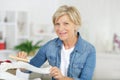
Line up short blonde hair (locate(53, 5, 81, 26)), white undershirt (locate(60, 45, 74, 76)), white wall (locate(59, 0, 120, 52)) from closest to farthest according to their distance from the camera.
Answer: short blonde hair (locate(53, 5, 81, 26))
white undershirt (locate(60, 45, 74, 76))
white wall (locate(59, 0, 120, 52))

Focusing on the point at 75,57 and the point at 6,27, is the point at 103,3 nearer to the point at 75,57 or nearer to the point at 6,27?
the point at 6,27

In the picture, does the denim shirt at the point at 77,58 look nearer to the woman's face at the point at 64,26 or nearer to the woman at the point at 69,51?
the woman at the point at 69,51

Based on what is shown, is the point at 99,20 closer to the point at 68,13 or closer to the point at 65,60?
the point at 65,60

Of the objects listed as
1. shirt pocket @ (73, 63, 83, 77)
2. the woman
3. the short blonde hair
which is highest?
the short blonde hair

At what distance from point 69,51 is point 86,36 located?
2716mm

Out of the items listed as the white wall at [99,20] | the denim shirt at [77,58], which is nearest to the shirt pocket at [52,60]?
the denim shirt at [77,58]

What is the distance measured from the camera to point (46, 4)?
4.06 metres

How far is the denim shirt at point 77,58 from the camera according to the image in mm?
1327

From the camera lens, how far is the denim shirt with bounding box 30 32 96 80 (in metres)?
1.33

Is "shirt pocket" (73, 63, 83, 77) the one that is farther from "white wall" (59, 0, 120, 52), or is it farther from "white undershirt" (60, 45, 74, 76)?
"white wall" (59, 0, 120, 52)

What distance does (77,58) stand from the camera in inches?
53.1

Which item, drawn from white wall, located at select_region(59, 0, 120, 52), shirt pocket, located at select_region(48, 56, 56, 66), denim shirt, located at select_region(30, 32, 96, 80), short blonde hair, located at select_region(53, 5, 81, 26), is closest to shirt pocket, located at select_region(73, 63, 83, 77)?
denim shirt, located at select_region(30, 32, 96, 80)

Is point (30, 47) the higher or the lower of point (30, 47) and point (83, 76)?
the lower

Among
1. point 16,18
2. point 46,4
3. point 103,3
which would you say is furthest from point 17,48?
point 103,3
